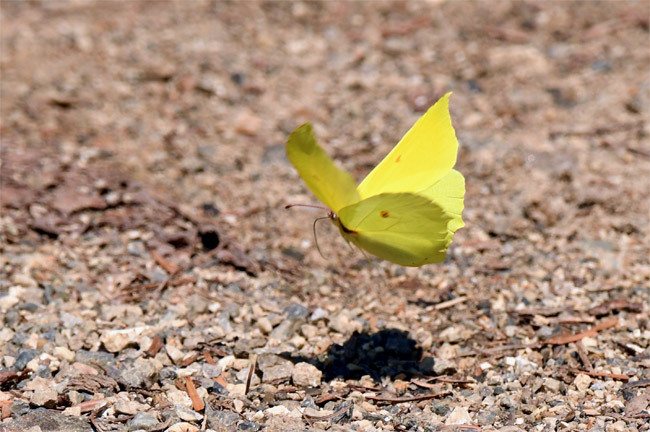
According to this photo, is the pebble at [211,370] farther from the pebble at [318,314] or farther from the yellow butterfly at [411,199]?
the yellow butterfly at [411,199]

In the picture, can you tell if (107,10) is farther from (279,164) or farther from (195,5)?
(279,164)

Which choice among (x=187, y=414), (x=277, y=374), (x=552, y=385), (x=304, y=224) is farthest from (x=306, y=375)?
(x=304, y=224)

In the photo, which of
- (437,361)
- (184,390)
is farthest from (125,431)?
(437,361)

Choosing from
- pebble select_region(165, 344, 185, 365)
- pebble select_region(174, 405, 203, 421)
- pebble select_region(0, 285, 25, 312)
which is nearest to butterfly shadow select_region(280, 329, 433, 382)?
pebble select_region(165, 344, 185, 365)

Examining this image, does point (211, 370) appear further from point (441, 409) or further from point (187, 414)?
point (441, 409)

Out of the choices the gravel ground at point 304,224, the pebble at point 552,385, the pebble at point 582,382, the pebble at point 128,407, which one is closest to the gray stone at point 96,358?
the gravel ground at point 304,224

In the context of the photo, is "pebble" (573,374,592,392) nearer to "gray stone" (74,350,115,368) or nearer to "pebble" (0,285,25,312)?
"gray stone" (74,350,115,368)

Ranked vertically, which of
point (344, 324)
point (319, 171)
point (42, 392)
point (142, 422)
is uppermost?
point (319, 171)
